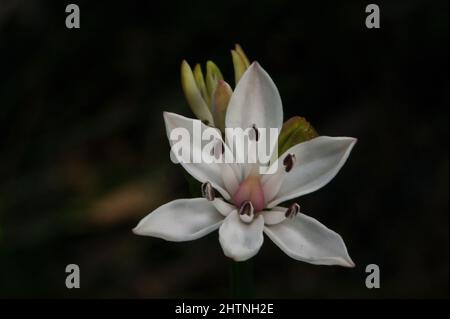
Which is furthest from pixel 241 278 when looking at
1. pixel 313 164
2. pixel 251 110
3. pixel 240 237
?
pixel 251 110

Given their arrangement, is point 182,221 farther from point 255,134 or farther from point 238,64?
point 238,64

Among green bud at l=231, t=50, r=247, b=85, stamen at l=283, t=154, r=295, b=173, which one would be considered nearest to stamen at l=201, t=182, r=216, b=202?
stamen at l=283, t=154, r=295, b=173

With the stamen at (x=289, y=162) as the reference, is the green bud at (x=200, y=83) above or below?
above

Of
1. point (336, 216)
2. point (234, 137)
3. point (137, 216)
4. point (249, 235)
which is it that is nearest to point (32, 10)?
point (137, 216)

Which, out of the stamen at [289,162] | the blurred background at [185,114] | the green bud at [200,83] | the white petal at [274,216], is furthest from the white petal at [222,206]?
the blurred background at [185,114]

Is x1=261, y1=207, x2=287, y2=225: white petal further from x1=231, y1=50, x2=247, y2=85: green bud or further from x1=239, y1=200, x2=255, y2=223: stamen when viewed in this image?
x1=231, y1=50, x2=247, y2=85: green bud

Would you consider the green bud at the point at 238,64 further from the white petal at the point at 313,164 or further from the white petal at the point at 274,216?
the white petal at the point at 274,216

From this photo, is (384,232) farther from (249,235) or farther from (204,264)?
(249,235)
